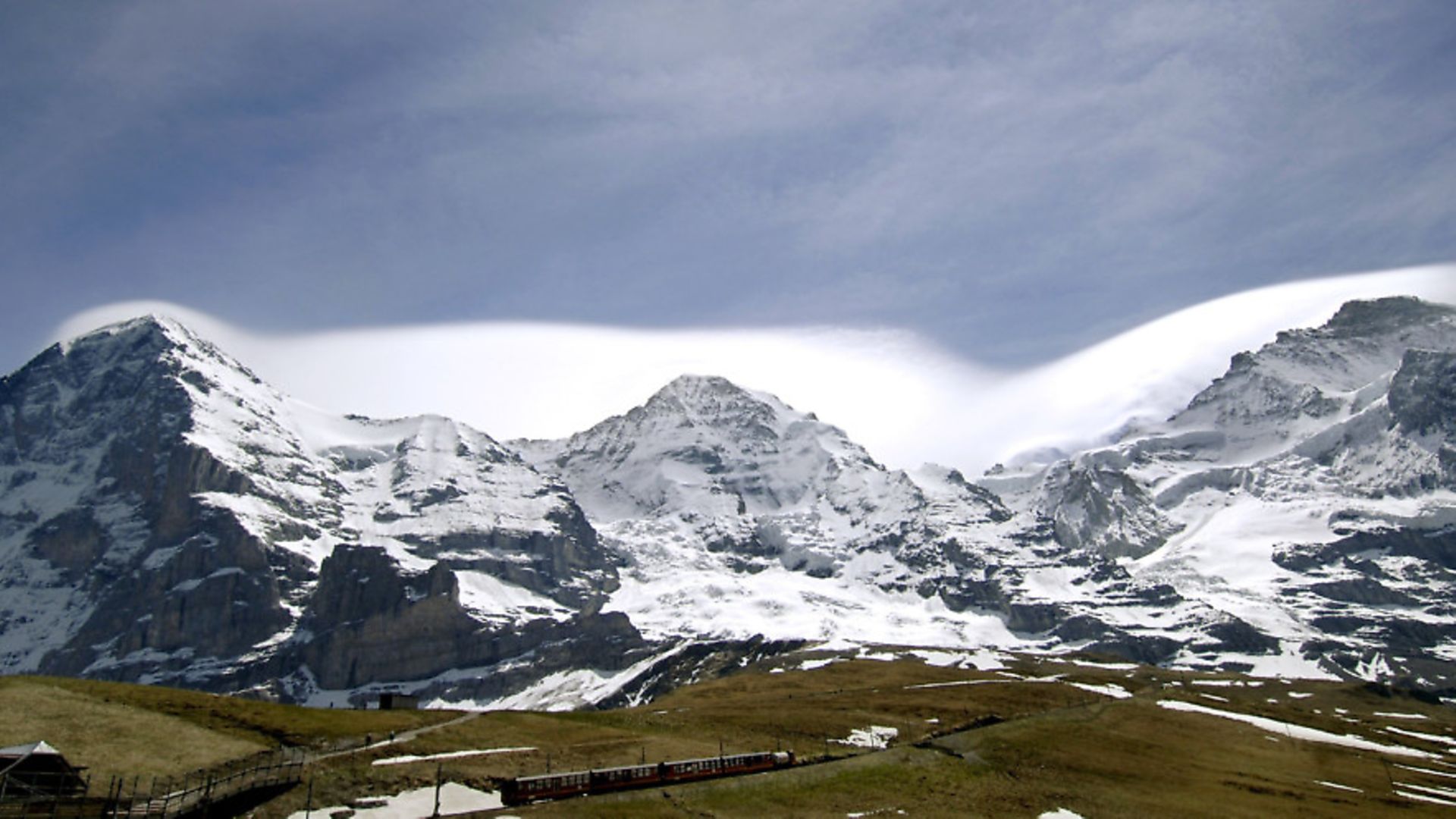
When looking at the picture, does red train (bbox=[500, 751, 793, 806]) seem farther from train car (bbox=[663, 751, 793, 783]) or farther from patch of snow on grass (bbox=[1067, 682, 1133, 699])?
patch of snow on grass (bbox=[1067, 682, 1133, 699])

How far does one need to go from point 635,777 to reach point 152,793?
25836 mm

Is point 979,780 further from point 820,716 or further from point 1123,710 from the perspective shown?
point 1123,710

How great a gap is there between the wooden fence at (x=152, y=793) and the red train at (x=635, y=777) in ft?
42.3

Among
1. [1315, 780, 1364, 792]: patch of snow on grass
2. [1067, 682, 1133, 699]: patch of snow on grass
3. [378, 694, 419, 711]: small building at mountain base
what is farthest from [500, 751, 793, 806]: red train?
[1067, 682, 1133, 699]: patch of snow on grass

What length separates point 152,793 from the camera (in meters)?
53.7

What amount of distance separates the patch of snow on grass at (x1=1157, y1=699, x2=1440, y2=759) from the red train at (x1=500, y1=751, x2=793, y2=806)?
71207 millimetres

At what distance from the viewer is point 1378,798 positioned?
246ft

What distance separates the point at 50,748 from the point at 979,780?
55.0 m

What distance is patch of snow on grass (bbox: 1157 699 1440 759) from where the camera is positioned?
108562 millimetres

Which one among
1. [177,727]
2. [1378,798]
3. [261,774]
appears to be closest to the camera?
[261,774]

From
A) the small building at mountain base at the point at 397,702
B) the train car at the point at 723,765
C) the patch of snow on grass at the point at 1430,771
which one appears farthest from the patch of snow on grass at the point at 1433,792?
the small building at mountain base at the point at 397,702

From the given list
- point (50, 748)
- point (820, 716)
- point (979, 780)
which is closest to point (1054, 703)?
point (820, 716)

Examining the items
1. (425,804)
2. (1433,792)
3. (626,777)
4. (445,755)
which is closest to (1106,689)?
(1433,792)

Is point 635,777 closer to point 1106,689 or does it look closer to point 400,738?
point 400,738
